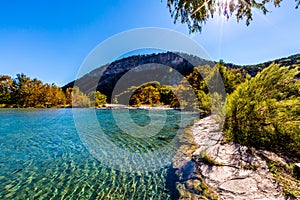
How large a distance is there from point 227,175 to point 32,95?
189ft

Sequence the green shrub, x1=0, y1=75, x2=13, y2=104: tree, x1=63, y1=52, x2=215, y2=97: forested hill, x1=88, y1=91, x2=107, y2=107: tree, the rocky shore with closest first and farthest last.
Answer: the rocky shore < the green shrub < x1=0, y1=75, x2=13, y2=104: tree < x1=88, y1=91, x2=107, y2=107: tree < x1=63, y1=52, x2=215, y2=97: forested hill

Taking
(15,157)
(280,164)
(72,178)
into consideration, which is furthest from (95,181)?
(280,164)

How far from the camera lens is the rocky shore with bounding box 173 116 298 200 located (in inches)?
141

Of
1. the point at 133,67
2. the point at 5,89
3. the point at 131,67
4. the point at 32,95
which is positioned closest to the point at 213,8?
the point at 32,95

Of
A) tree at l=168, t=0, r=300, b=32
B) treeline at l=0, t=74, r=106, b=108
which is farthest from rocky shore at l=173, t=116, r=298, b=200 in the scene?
treeline at l=0, t=74, r=106, b=108

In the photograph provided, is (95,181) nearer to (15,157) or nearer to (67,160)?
(67,160)

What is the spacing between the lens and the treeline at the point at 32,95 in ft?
156

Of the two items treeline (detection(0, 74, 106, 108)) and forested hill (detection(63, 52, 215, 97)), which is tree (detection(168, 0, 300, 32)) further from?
forested hill (detection(63, 52, 215, 97))

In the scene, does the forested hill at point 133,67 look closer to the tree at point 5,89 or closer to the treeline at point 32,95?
the treeline at point 32,95

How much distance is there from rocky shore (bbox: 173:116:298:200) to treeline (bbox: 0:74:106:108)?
47.2 m

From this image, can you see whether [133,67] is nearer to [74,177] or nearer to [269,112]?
[269,112]

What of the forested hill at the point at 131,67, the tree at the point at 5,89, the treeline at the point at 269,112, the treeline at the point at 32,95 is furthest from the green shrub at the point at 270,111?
the forested hill at the point at 131,67

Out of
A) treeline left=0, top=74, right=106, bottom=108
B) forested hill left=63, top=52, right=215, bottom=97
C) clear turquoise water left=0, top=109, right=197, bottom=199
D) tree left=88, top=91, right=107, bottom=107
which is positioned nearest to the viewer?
clear turquoise water left=0, top=109, right=197, bottom=199

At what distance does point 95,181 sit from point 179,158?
10.5 ft
